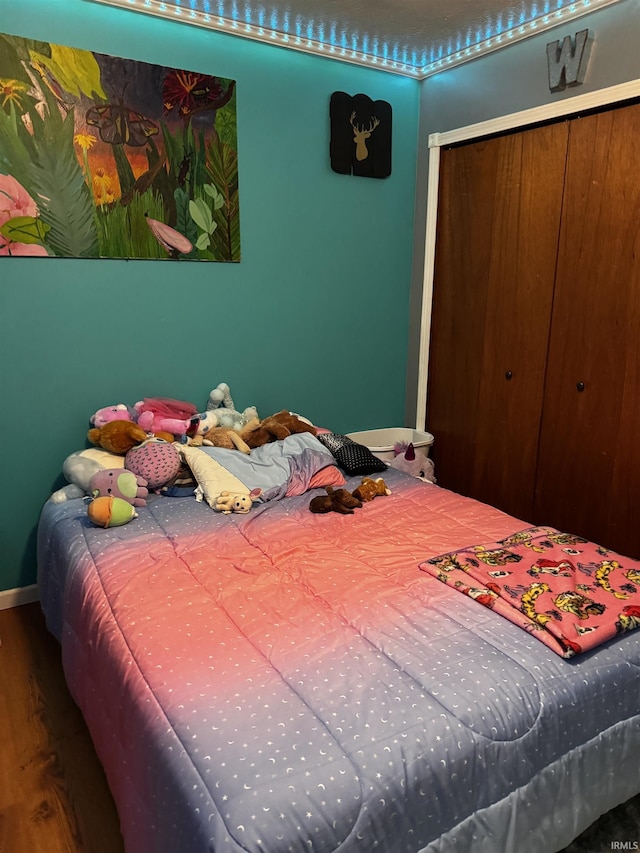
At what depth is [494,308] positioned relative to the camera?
2986 mm

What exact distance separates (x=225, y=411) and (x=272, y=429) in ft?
0.83

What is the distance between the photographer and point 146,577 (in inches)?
68.7

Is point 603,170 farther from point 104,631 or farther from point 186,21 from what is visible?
point 104,631

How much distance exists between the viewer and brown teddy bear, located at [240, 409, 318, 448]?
2719 millimetres

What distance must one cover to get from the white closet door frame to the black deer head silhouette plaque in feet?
0.86

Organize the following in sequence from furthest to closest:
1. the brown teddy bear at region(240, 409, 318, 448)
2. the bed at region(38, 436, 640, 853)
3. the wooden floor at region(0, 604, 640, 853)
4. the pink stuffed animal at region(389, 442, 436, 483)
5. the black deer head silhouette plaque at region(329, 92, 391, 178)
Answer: the pink stuffed animal at region(389, 442, 436, 483) → the black deer head silhouette plaque at region(329, 92, 391, 178) → the brown teddy bear at region(240, 409, 318, 448) → the wooden floor at region(0, 604, 640, 853) → the bed at region(38, 436, 640, 853)

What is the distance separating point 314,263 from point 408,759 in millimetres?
2446

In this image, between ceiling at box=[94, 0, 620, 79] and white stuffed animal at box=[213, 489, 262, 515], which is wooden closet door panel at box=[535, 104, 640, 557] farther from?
white stuffed animal at box=[213, 489, 262, 515]

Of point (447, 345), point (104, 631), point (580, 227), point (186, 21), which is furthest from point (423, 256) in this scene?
point (104, 631)

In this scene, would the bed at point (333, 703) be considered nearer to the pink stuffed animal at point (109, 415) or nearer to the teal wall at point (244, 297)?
the pink stuffed animal at point (109, 415)

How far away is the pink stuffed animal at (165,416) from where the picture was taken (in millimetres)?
2611

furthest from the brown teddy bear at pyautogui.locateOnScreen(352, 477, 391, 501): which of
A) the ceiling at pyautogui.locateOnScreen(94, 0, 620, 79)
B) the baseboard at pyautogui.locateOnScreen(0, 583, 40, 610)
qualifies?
the ceiling at pyautogui.locateOnScreen(94, 0, 620, 79)

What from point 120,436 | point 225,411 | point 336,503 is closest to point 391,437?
point 225,411

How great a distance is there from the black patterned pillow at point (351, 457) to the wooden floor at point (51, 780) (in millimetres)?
1373
